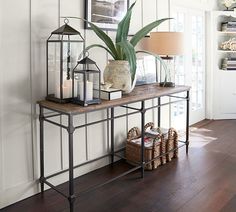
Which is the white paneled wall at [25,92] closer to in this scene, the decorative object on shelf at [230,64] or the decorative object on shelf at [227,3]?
the decorative object on shelf at [230,64]

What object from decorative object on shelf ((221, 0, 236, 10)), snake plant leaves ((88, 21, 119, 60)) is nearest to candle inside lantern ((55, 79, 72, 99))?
snake plant leaves ((88, 21, 119, 60))

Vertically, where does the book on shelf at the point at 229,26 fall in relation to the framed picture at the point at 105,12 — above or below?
above

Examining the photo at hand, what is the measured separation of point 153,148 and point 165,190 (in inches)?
20.7

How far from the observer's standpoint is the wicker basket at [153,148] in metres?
3.11

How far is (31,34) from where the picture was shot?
96.1 inches

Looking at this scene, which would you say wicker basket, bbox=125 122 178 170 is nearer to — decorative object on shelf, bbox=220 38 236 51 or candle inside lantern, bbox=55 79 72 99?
candle inside lantern, bbox=55 79 72 99

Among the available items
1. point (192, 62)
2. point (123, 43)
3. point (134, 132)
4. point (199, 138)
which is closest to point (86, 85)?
point (123, 43)

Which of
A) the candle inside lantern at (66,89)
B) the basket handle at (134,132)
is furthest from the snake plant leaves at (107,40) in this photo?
the basket handle at (134,132)

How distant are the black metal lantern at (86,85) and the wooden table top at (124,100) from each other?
53mm

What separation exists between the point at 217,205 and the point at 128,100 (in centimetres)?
106

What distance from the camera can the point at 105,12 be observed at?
300 centimetres

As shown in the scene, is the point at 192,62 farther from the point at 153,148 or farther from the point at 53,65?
the point at 53,65

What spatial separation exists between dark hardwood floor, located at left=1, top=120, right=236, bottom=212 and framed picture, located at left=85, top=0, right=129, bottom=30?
1418 mm

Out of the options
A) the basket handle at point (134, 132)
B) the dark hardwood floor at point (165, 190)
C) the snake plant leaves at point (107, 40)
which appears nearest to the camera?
the dark hardwood floor at point (165, 190)
